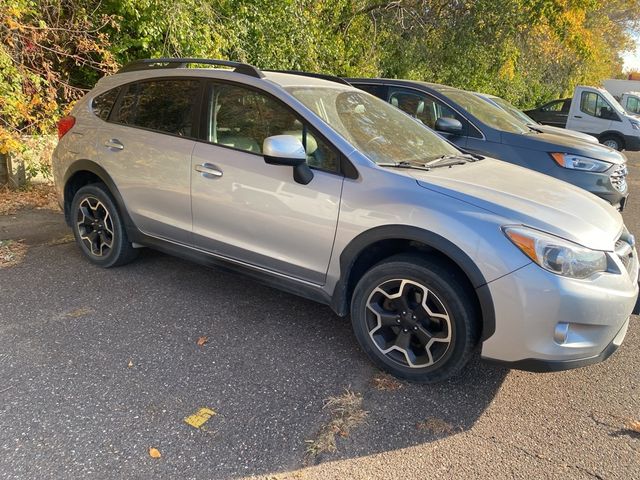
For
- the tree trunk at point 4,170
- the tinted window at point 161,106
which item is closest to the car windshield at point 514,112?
the tinted window at point 161,106

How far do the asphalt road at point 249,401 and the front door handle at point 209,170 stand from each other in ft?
3.26

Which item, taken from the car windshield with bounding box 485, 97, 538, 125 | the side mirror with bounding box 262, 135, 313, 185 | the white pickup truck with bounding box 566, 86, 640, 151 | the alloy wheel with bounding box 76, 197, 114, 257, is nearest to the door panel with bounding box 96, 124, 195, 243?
the alloy wheel with bounding box 76, 197, 114, 257

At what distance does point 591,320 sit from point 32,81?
6525 mm

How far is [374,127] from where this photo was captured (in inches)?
142

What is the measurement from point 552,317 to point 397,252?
936 mm

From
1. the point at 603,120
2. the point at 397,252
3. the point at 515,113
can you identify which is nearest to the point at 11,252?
the point at 397,252

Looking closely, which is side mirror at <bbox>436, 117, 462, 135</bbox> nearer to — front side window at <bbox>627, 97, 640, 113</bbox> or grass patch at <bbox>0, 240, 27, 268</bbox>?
grass patch at <bbox>0, 240, 27, 268</bbox>

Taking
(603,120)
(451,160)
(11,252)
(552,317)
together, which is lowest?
(11,252)

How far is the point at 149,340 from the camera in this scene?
332 centimetres

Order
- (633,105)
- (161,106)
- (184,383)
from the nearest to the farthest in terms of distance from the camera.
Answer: (184,383) → (161,106) → (633,105)

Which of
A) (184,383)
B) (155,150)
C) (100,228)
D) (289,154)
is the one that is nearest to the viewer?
(184,383)

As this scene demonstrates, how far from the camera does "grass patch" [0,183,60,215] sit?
20.5 feet

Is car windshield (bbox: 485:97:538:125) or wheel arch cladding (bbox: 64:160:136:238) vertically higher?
car windshield (bbox: 485:97:538:125)

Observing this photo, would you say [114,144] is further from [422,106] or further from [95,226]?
[422,106]
